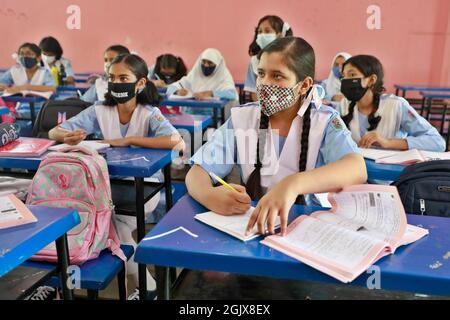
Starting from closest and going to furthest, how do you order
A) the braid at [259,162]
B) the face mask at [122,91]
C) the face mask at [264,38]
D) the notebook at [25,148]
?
the braid at [259,162] < the notebook at [25,148] < the face mask at [122,91] < the face mask at [264,38]

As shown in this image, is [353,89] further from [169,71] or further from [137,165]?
[169,71]

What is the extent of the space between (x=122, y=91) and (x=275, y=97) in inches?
45.7

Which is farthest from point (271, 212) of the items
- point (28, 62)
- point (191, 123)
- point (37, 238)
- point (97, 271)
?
point (28, 62)

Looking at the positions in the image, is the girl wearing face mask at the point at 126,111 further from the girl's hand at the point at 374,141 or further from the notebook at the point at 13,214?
the notebook at the point at 13,214

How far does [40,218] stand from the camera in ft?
3.39

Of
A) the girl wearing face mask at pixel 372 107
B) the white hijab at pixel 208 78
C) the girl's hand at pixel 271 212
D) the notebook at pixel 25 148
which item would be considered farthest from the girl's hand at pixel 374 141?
the white hijab at pixel 208 78

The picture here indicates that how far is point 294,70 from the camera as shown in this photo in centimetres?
141

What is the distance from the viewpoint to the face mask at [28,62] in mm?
4512

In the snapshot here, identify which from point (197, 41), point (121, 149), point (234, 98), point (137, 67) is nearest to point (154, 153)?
point (121, 149)

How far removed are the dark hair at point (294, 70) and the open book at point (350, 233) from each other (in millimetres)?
299

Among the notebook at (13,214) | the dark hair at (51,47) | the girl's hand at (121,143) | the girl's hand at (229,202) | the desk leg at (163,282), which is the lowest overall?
the desk leg at (163,282)

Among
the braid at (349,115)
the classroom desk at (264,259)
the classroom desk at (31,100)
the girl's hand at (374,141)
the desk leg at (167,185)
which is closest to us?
the classroom desk at (264,259)
